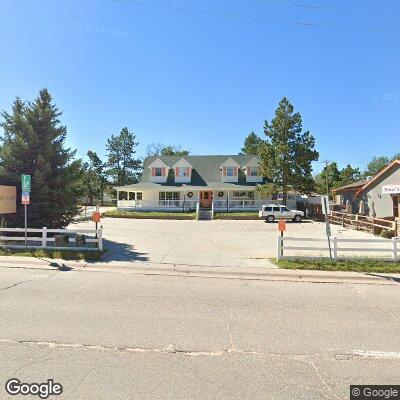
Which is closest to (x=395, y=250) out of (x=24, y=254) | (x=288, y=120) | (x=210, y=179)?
(x=24, y=254)

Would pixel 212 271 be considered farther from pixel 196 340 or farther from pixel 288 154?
pixel 288 154

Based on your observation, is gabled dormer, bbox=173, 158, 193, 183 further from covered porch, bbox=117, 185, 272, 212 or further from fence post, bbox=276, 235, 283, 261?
fence post, bbox=276, 235, 283, 261

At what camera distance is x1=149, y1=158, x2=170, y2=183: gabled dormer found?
42.5 metres

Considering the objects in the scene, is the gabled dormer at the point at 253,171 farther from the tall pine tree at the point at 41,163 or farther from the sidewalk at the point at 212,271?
the sidewalk at the point at 212,271

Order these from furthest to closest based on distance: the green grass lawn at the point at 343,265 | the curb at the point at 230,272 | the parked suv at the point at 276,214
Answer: the parked suv at the point at 276,214 → the green grass lawn at the point at 343,265 → the curb at the point at 230,272

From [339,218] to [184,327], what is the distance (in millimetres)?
27024

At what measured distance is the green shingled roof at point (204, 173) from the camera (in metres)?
40.8

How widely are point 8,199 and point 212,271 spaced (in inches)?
442

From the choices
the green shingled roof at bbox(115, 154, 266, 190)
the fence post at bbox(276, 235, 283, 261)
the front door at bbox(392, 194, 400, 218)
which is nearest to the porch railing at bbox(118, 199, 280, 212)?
the green shingled roof at bbox(115, 154, 266, 190)

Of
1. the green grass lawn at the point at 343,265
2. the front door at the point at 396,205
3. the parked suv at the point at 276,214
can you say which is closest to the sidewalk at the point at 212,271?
the green grass lawn at the point at 343,265

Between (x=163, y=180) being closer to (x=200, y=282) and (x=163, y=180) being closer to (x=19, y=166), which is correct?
(x=19, y=166)

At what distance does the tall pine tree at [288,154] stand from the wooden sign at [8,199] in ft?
86.6

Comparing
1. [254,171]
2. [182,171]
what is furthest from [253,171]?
[182,171]

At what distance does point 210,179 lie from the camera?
42656mm
